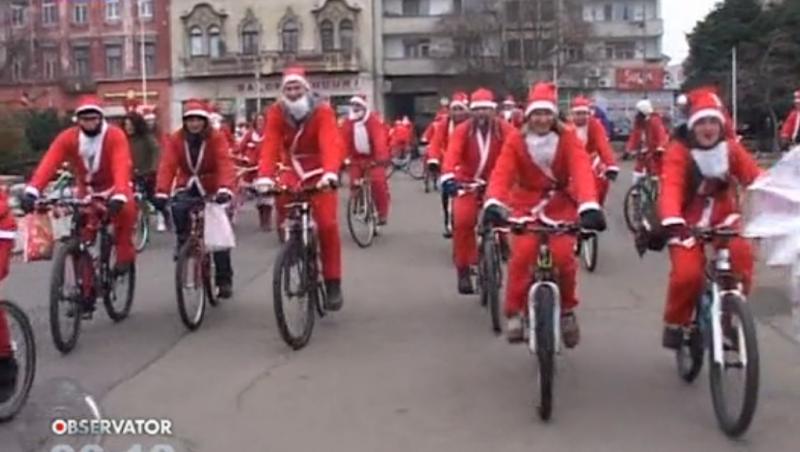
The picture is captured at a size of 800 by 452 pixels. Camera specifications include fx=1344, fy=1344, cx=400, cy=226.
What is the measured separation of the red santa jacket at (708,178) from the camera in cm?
791

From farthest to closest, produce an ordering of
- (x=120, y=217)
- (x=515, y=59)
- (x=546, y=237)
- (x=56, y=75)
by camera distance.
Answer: (x=56, y=75), (x=515, y=59), (x=120, y=217), (x=546, y=237)

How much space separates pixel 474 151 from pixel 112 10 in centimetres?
7496

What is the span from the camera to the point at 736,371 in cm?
723

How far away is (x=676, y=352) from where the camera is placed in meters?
8.98

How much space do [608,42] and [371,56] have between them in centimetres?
1541

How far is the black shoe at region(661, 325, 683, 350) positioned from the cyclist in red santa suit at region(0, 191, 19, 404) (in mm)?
3906

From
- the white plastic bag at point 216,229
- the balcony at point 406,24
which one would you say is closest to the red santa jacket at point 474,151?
the white plastic bag at point 216,229

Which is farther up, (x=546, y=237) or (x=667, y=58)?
(x=667, y=58)

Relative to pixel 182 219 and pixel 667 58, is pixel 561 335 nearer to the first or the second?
pixel 182 219

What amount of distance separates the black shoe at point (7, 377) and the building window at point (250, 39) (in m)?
76.1

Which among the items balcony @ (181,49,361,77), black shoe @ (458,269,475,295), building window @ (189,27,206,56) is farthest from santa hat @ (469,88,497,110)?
building window @ (189,27,206,56)

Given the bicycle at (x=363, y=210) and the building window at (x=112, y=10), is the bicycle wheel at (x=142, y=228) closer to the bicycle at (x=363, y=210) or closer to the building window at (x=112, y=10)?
the bicycle at (x=363, y=210)

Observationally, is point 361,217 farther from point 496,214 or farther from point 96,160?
point 496,214

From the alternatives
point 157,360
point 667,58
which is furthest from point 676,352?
point 667,58
